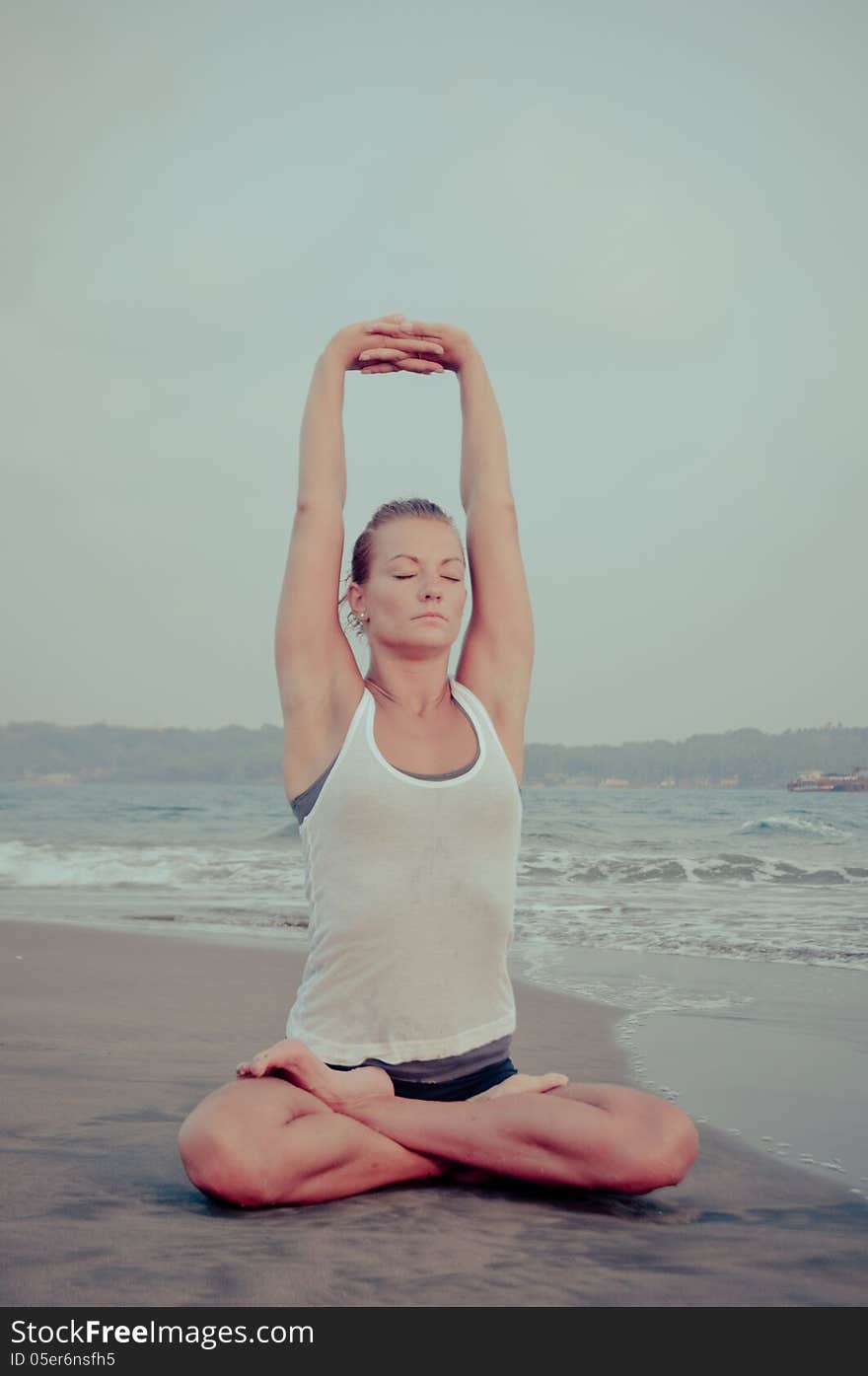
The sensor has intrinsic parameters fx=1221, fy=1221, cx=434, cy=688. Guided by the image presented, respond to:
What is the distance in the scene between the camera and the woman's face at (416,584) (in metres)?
2.86


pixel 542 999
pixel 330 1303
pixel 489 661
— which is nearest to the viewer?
pixel 330 1303

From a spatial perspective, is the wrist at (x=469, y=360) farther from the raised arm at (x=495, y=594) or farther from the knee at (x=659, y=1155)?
the knee at (x=659, y=1155)

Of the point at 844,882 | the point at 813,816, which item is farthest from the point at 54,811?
the point at 844,882

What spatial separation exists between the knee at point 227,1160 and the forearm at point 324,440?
4.80 ft

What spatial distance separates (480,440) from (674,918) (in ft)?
21.6

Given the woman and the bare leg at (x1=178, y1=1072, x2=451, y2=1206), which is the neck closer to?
the woman

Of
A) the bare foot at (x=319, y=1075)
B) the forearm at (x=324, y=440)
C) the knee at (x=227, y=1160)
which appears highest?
the forearm at (x=324, y=440)

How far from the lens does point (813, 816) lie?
25.9 meters

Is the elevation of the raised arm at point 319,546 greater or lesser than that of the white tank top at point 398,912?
greater

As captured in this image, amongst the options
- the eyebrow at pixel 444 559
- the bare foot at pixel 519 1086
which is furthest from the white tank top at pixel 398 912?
the eyebrow at pixel 444 559

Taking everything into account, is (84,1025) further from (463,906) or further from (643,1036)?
(463,906)

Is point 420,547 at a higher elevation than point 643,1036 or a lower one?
higher

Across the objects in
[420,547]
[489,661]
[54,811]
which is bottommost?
[54,811]
